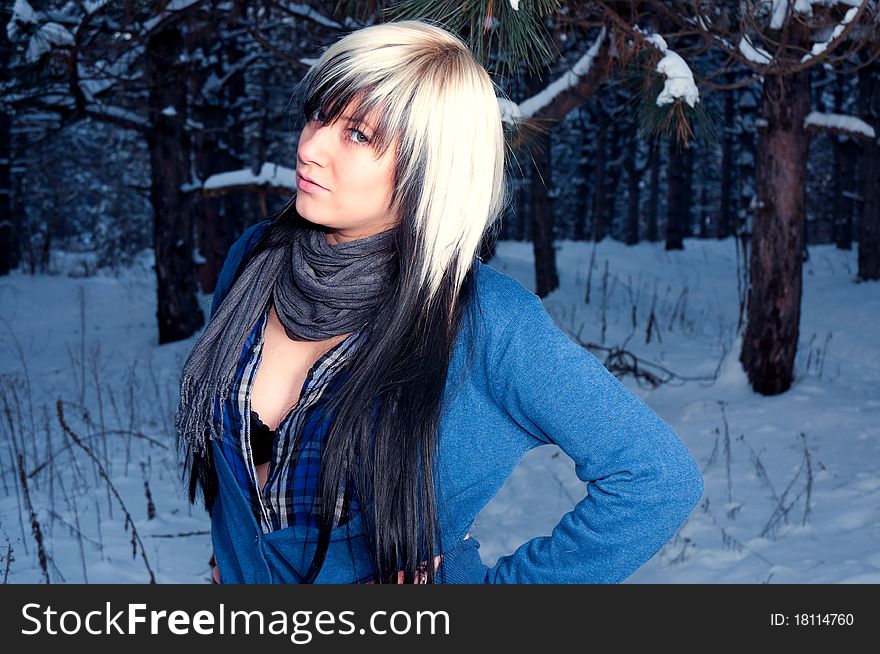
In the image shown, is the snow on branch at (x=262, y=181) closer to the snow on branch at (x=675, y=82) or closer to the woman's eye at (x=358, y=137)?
the snow on branch at (x=675, y=82)

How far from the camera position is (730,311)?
12.2 meters

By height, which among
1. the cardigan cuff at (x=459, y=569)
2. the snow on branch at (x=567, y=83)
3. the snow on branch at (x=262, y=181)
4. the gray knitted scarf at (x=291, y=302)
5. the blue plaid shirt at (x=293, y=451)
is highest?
the snow on branch at (x=567, y=83)

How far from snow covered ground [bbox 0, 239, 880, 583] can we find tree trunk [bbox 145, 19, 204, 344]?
426 millimetres

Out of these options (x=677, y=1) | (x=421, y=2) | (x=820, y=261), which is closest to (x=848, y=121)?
(x=677, y=1)

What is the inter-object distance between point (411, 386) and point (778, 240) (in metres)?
5.22

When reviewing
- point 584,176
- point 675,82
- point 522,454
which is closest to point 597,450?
point 522,454

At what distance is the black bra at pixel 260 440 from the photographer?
165 centimetres

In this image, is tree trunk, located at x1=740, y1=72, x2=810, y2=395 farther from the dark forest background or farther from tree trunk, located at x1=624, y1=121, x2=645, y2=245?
tree trunk, located at x1=624, y1=121, x2=645, y2=245

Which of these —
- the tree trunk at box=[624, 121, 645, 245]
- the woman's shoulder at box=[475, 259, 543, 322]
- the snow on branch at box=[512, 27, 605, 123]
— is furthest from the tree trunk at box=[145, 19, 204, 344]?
the tree trunk at box=[624, 121, 645, 245]

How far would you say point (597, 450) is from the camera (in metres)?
1.46

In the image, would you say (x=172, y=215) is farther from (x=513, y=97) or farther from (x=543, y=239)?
(x=543, y=239)

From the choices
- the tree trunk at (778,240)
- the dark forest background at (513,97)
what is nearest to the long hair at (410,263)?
the dark forest background at (513,97)

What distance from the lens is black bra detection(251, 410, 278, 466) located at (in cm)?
165

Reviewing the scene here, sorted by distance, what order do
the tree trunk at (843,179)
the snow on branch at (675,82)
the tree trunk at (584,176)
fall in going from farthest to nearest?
the tree trunk at (584,176), the tree trunk at (843,179), the snow on branch at (675,82)
